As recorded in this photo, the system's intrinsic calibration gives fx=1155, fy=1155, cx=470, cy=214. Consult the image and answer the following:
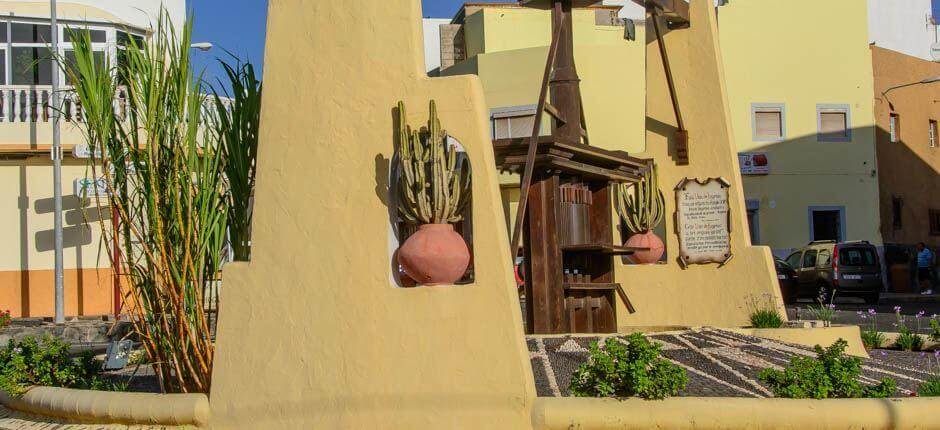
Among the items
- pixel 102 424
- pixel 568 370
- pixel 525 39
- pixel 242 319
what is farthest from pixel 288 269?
pixel 525 39

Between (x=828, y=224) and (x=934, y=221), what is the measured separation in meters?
5.68

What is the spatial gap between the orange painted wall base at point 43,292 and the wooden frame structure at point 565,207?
1651cm

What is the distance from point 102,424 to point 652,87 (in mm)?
8528

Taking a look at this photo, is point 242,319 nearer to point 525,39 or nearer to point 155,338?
point 155,338

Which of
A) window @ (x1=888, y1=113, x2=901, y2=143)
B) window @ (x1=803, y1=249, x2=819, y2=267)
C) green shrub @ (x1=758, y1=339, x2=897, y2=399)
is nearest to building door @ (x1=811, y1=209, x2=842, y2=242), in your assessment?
window @ (x1=888, y1=113, x2=901, y2=143)

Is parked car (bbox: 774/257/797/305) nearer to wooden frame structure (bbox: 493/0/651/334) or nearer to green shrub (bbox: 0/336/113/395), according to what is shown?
wooden frame structure (bbox: 493/0/651/334)

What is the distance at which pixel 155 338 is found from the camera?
28.5ft

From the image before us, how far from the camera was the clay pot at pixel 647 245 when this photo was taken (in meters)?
13.4

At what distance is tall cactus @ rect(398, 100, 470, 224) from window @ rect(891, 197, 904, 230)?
31.9 m

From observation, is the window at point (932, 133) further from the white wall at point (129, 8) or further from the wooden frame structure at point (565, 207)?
the wooden frame structure at point (565, 207)

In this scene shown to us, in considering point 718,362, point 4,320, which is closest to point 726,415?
point 718,362

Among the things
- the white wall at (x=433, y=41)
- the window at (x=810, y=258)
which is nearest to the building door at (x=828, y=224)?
the window at (x=810, y=258)

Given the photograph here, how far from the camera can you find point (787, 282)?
27.8 metres

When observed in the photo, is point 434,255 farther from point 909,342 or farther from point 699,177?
point 909,342
